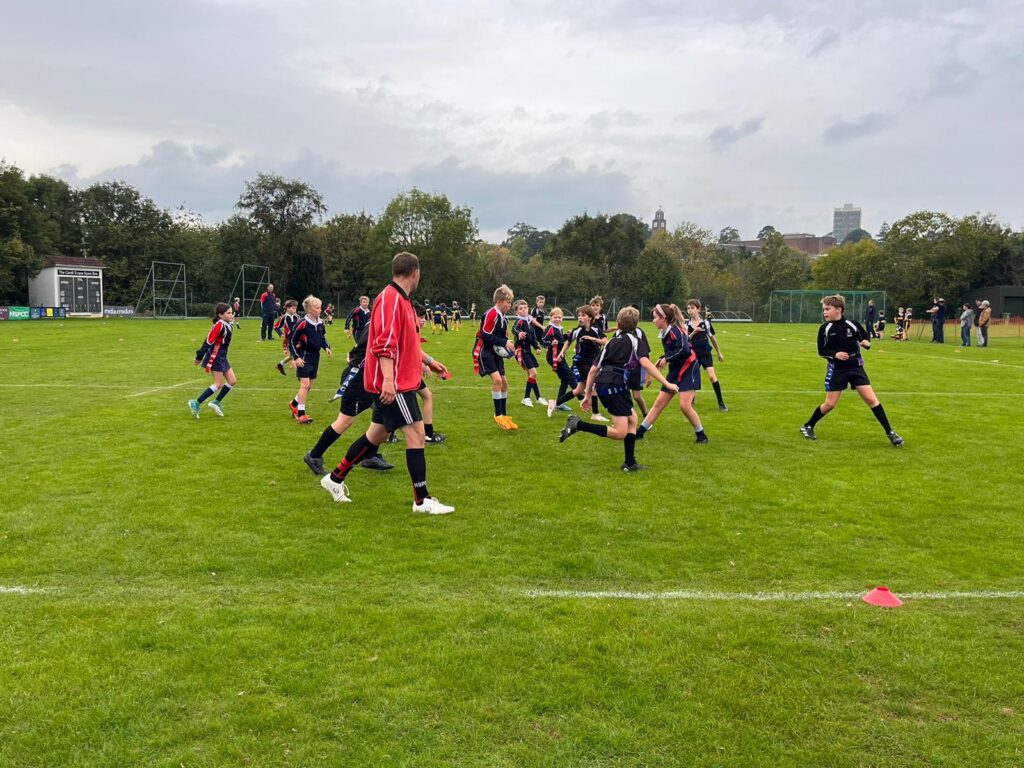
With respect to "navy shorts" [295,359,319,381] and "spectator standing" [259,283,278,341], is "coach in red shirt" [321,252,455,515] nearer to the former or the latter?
"navy shorts" [295,359,319,381]

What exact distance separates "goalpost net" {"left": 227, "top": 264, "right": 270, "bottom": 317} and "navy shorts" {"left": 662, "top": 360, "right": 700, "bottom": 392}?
46.4 meters

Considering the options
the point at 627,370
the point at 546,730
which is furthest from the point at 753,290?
the point at 546,730

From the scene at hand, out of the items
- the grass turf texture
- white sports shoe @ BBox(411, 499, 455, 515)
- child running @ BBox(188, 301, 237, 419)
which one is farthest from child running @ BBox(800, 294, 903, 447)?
child running @ BBox(188, 301, 237, 419)

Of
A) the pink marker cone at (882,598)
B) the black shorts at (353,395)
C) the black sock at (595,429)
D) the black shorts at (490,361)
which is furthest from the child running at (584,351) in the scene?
the pink marker cone at (882,598)

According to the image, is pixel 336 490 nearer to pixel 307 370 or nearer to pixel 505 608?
pixel 505 608

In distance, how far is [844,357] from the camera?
966cm

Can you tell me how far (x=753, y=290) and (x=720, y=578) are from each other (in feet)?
268

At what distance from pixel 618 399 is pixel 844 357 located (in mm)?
3634

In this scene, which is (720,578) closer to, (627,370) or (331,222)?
(627,370)

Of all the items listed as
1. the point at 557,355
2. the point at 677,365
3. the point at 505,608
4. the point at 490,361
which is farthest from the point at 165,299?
the point at 505,608

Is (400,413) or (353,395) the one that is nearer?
(400,413)

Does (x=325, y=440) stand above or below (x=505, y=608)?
above

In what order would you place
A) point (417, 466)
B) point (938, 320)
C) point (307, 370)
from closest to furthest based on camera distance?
point (417, 466) < point (307, 370) < point (938, 320)

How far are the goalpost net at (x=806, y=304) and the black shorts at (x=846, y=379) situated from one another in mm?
51582
